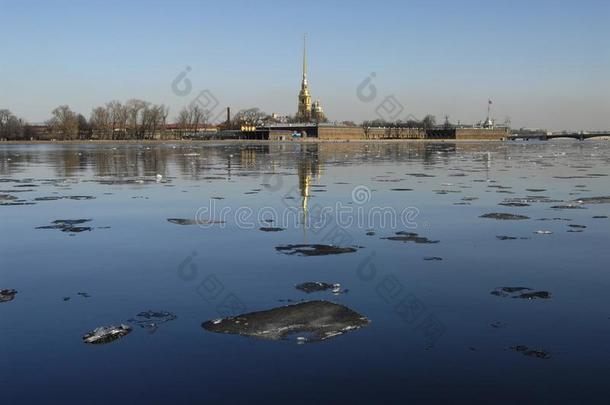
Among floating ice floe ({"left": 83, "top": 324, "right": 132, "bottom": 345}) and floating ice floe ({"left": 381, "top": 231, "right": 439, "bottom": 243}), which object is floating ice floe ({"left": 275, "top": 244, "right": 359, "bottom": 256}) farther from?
floating ice floe ({"left": 83, "top": 324, "right": 132, "bottom": 345})

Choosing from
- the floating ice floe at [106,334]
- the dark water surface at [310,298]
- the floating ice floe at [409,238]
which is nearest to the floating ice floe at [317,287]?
the dark water surface at [310,298]

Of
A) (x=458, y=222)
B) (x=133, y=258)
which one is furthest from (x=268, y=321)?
(x=458, y=222)

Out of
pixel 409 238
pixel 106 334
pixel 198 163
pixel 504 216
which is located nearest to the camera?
pixel 106 334

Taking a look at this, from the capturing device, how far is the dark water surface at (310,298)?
546 cm

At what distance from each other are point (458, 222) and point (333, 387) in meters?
9.68

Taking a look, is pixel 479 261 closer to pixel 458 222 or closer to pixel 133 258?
pixel 458 222

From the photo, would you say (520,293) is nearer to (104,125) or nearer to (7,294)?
(7,294)

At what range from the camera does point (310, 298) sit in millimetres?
7961

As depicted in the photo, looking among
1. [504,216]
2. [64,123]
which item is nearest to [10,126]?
[64,123]

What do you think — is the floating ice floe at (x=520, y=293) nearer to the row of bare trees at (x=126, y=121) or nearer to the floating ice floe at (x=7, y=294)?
the floating ice floe at (x=7, y=294)

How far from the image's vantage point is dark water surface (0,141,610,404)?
5.46m

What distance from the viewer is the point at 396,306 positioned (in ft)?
25.4

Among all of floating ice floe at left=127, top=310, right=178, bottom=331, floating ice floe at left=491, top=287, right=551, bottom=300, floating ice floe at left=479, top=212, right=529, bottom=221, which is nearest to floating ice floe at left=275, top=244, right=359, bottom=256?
floating ice floe at left=491, top=287, right=551, bottom=300

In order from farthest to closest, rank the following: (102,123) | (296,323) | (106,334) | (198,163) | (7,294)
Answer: (102,123) → (198,163) → (7,294) → (296,323) → (106,334)
